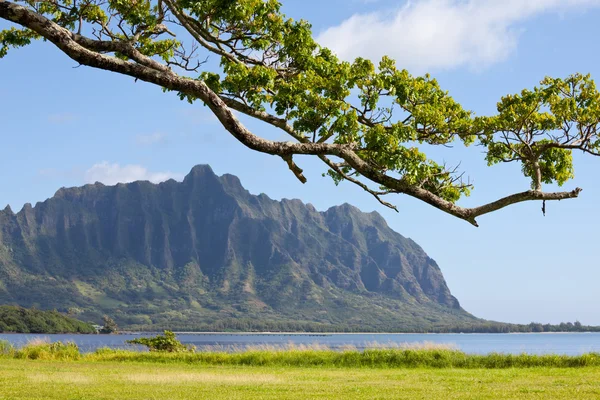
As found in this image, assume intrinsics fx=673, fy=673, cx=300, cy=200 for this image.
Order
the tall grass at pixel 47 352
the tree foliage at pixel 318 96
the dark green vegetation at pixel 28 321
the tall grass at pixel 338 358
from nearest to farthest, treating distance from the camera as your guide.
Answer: the tree foliage at pixel 318 96, the tall grass at pixel 338 358, the tall grass at pixel 47 352, the dark green vegetation at pixel 28 321

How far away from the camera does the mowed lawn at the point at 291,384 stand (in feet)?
47.3

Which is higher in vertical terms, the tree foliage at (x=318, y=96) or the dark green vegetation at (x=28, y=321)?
the tree foliage at (x=318, y=96)

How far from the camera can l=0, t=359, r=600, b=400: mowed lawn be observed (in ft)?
47.3

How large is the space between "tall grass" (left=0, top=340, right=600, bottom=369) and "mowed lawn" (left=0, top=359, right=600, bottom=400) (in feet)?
6.35

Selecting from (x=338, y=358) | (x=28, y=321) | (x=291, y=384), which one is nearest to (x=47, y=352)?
(x=338, y=358)

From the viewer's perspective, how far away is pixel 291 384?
1719 centimetres

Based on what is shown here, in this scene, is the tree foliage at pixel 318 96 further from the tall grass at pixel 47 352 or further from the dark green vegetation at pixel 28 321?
the dark green vegetation at pixel 28 321

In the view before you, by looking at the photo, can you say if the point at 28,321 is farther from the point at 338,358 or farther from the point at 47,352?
the point at 338,358

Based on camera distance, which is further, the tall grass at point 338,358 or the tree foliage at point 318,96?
the tall grass at point 338,358

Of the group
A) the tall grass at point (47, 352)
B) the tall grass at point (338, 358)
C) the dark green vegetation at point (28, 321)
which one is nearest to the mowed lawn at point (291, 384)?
the tall grass at point (338, 358)

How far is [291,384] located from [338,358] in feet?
29.0

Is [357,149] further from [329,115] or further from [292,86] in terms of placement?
[292,86]

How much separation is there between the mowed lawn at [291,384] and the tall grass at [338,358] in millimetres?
1937

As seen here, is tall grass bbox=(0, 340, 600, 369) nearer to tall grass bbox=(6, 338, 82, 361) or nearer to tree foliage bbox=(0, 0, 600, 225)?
tall grass bbox=(6, 338, 82, 361)
